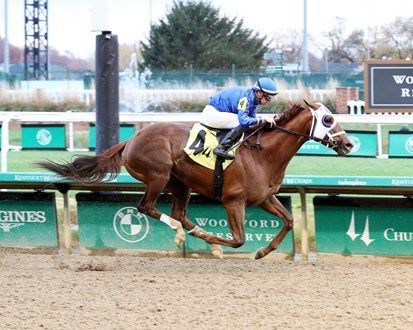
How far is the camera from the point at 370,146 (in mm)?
14461

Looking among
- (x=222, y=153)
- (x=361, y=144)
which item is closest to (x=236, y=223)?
(x=222, y=153)

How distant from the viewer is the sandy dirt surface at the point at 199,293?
587 centimetres

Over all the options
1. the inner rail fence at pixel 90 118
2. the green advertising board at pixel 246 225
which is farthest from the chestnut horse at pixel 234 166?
the inner rail fence at pixel 90 118

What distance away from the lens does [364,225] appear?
862 cm

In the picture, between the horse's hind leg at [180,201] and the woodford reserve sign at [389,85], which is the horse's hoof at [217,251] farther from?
the woodford reserve sign at [389,85]

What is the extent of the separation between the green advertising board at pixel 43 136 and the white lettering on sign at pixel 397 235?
7.69 metres

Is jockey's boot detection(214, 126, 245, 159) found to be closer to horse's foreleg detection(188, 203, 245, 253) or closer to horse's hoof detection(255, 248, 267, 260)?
horse's foreleg detection(188, 203, 245, 253)

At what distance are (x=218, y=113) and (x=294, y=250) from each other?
5.08ft

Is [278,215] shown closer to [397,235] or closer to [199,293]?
[397,235]

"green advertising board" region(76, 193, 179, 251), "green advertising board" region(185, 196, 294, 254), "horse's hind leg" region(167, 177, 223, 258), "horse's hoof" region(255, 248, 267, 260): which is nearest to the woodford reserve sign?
"green advertising board" region(185, 196, 294, 254)

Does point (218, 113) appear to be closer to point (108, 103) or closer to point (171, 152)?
point (171, 152)

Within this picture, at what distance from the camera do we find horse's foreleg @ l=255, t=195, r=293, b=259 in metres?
8.10

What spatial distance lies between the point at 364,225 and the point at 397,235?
0.30 metres

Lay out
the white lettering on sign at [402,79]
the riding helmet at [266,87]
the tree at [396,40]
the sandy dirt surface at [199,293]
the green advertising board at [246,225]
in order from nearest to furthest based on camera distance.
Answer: the sandy dirt surface at [199,293] → the riding helmet at [266,87] → the green advertising board at [246,225] → the white lettering on sign at [402,79] → the tree at [396,40]
